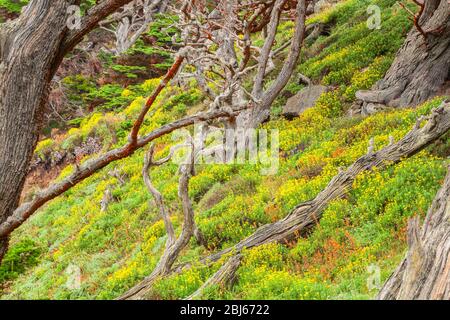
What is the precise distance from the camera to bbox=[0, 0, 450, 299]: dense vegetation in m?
8.79

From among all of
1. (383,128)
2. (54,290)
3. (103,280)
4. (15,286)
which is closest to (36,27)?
(103,280)

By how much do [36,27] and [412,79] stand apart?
478 inches

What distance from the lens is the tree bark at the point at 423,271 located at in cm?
498

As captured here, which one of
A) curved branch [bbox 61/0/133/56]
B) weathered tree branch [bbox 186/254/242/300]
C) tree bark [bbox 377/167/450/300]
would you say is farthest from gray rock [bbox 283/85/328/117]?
curved branch [bbox 61/0/133/56]

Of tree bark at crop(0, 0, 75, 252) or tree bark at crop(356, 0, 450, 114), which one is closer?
tree bark at crop(0, 0, 75, 252)

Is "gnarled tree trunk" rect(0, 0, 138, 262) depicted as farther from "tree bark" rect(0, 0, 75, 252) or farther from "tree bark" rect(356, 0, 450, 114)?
"tree bark" rect(356, 0, 450, 114)

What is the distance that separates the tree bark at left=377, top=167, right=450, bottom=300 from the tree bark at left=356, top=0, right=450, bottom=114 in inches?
371

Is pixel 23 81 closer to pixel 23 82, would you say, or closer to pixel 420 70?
pixel 23 82

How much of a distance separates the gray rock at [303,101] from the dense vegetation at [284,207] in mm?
435

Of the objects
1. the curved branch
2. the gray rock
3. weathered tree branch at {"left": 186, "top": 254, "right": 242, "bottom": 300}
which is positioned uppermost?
the gray rock

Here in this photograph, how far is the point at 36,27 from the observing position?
504 cm

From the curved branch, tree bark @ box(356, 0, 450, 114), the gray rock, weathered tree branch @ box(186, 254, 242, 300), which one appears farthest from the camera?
the gray rock

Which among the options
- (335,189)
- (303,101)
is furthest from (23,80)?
(303,101)

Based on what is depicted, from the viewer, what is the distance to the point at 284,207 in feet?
37.3
